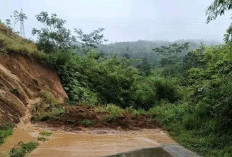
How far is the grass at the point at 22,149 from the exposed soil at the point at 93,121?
378 centimetres

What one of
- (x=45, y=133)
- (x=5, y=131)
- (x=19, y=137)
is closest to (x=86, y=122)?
(x=45, y=133)

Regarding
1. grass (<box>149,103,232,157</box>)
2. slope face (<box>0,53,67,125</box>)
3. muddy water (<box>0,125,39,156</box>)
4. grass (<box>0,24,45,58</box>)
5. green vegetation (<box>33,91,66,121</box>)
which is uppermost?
grass (<box>0,24,45,58</box>)

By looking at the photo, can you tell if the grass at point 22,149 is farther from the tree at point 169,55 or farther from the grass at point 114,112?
the tree at point 169,55

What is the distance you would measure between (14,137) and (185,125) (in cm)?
731

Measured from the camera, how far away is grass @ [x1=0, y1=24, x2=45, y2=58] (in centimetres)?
1777

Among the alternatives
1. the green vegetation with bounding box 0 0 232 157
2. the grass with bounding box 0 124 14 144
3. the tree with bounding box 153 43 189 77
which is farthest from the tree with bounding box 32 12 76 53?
the tree with bounding box 153 43 189 77

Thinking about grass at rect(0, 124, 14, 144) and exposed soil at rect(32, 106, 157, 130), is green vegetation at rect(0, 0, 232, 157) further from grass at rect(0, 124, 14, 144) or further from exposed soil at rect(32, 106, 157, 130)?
grass at rect(0, 124, 14, 144)

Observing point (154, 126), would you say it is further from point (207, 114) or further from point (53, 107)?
point (53, 107)

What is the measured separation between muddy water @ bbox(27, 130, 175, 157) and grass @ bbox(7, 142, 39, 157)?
160 mm

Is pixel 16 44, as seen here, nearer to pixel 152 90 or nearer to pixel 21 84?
pixel 21 84

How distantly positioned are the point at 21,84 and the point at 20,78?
0.79 metres

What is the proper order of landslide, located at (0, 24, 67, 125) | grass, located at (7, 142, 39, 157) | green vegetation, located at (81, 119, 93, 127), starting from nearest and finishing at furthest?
grass, located at (7, 142, 39, 157), landslide, located at (0, 24, 67, 125), green vegetation, located at (81, 119, 93, 127)

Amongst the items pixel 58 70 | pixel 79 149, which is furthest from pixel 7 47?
pixel 79 149

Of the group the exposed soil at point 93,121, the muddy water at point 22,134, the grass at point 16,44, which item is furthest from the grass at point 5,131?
the grass at point 16,44
